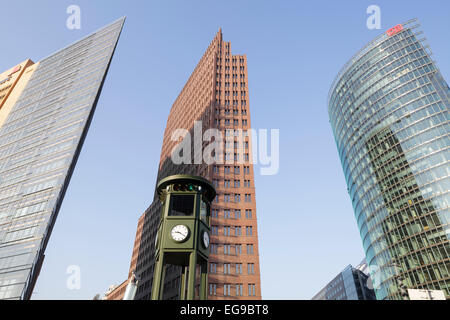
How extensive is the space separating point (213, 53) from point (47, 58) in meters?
79.2

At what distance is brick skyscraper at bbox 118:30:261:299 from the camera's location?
6550 cm

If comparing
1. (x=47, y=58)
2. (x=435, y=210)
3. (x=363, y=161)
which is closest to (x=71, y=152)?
(x=47, y=58)

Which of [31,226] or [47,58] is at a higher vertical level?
[47,58]

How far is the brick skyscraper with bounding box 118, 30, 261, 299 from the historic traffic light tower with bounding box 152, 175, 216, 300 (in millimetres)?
50098

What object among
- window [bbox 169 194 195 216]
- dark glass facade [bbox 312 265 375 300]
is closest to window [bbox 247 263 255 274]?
window [bbox 169 194 195 216]

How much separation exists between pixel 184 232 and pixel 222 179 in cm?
6281

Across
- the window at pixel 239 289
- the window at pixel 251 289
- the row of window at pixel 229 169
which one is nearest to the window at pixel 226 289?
the window at pixel 239 289

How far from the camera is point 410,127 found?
89.9m

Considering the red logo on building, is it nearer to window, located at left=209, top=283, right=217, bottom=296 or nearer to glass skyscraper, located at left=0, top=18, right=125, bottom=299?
glass skyscraper, located at left=0, top=18, right=125, bottom=299

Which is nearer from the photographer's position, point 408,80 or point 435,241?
point 435,241

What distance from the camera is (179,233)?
15.3 meters

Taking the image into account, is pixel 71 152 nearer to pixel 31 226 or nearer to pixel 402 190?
pixel 31 226
